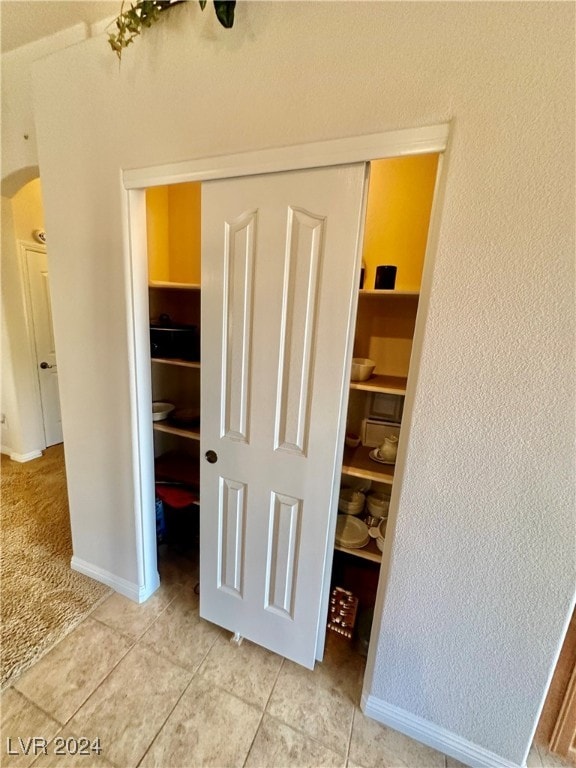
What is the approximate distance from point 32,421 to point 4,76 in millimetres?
2696

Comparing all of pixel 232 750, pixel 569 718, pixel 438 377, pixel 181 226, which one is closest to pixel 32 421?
pixel 181 226

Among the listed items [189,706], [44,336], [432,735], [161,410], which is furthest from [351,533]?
[44,336]

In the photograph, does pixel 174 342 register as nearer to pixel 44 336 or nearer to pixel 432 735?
pixel 432 735

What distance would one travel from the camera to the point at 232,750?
118 cm

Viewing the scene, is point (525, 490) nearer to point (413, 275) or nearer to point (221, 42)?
point (413, 275)

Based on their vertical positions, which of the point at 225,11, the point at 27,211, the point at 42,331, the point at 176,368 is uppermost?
the point at 225,11

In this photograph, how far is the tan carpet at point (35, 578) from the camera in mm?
1528

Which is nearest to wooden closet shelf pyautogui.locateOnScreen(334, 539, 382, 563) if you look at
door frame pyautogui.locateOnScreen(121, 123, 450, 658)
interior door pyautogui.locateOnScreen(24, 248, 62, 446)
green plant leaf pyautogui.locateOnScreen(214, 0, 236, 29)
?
door frame pyautogui.locateOnScreen(121, 123, 450, 658)

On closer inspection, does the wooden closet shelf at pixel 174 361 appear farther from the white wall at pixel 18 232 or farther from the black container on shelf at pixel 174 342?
the white wall at pixel 18 232

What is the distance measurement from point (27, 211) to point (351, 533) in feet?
12.4

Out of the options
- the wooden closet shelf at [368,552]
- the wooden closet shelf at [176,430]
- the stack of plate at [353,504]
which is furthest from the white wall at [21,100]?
the wooden closet shelf at [368,552]

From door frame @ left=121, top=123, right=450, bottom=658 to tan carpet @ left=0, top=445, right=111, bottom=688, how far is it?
0.40 metres

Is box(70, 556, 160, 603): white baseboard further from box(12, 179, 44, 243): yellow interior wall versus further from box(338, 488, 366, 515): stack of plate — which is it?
box(12, 179, 44, 243): yellow interior wall

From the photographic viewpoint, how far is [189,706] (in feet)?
4.30
